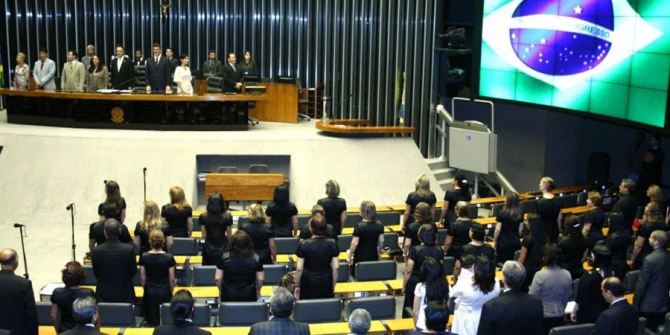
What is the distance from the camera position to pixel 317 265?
7297 mm

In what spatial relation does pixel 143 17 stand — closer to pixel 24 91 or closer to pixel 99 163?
pixel 24 91

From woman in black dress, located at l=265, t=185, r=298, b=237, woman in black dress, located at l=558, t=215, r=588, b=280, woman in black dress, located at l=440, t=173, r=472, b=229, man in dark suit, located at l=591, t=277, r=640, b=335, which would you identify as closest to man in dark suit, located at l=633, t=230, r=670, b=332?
woman in black dress, located at l=558, t=215, r=588, b=280

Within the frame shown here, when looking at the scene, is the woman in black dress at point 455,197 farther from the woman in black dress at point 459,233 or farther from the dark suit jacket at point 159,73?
the dark suit jacket at point 159,73

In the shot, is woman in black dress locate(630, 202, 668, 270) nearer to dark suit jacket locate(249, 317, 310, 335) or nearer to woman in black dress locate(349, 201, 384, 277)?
woman in black dress locate(349, 201, 384, 277)

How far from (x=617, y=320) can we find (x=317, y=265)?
2.75 m

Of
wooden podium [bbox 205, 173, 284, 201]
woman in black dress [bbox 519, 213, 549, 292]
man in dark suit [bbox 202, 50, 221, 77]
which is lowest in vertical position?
wooden podium [bbox 205, 173, 284, 201]

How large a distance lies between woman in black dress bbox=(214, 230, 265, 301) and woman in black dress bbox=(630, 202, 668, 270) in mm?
4210

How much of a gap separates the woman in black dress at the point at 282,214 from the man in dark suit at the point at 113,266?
2.10 meters

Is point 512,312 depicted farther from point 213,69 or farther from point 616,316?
point 213,69

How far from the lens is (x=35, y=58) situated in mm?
20125

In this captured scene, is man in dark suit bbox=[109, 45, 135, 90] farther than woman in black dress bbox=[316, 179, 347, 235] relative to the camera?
Yes

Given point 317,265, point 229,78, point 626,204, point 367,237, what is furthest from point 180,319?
point 229,78

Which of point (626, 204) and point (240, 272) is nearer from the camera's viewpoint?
point (240, 272)

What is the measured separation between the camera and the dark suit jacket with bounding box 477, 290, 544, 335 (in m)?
5.55
